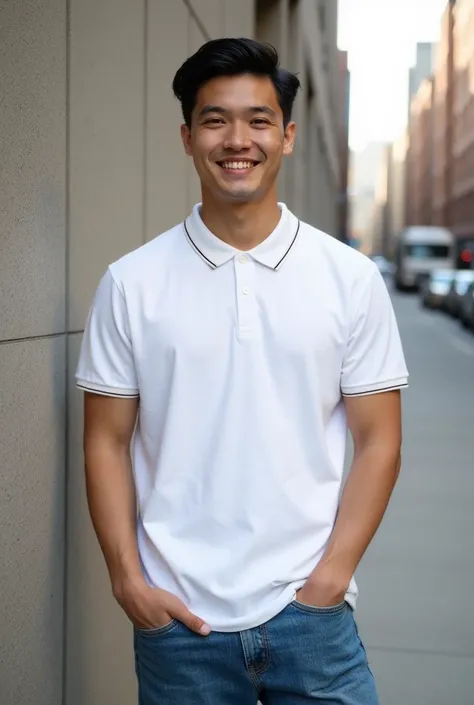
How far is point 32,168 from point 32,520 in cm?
85

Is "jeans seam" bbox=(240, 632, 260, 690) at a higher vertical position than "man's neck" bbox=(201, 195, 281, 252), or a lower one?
lower

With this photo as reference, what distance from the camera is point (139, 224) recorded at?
3.97 metres

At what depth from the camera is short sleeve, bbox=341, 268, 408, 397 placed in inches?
91.3

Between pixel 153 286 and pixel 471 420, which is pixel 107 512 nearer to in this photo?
pixel 153 286

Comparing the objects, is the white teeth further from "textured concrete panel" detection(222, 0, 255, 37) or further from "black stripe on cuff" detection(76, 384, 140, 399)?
"textured concrete panel" detection(222, 0, 255, 37)

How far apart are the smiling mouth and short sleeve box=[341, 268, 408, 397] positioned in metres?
0.36

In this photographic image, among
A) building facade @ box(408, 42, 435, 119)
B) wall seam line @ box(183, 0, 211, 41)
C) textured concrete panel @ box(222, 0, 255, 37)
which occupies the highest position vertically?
building facade @ box(408, 42, 435, 119)

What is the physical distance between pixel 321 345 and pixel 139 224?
1.84 metres

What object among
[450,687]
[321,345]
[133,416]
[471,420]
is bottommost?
[471,420]

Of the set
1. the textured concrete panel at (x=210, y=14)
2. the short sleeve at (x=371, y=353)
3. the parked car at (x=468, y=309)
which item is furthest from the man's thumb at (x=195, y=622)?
the parked car at (x=468, y=309)

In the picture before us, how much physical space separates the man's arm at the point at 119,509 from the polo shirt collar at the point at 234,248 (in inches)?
14.5

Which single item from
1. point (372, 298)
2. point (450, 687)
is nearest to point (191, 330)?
point (372, 298)

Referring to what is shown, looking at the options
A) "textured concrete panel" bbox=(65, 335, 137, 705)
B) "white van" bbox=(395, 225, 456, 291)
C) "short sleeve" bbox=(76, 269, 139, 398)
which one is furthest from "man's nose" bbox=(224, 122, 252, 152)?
"white van" bbox=(395, 225, 456, 291)

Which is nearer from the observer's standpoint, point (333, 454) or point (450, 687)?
point (333, 454)
